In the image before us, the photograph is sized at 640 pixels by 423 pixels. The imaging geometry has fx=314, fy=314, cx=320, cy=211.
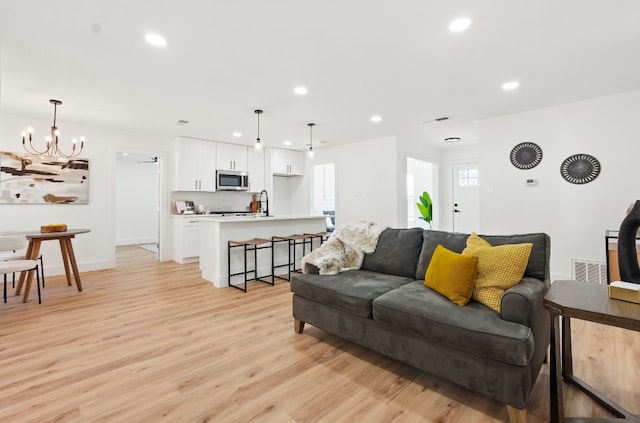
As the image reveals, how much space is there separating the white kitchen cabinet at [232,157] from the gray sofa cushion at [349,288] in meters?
4.45

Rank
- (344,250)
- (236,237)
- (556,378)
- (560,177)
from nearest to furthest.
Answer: (556,378) < (344,250) < (560,177) < (236,237)

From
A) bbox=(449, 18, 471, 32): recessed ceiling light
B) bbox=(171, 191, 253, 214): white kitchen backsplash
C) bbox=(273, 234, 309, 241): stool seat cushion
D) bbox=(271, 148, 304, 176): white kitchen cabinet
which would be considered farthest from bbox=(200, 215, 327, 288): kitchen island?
bbox=(449, 18, 471, 32): recessed ceiling light

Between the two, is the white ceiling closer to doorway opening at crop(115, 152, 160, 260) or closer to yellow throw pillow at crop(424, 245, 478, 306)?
yellow throw pillow at crop(424, 245, 478, 306)

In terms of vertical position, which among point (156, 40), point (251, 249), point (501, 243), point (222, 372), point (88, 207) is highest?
point (156, 40)

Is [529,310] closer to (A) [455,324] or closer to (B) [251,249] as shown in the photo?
(A) [455,324]

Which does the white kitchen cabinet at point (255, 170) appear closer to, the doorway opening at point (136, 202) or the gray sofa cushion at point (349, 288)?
the doorway opening at point (136, 202)

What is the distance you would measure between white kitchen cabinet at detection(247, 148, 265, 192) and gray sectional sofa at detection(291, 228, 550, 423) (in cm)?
464

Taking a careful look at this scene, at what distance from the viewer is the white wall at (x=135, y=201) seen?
8.29 m

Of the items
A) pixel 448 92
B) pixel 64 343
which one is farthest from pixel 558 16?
pixel 64 343

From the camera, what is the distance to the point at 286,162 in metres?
7.36

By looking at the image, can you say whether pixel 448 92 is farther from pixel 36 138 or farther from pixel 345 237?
pixel 36 138

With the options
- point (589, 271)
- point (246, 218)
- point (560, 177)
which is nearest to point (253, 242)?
point (246, 218)

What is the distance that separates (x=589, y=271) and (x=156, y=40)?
526 cm

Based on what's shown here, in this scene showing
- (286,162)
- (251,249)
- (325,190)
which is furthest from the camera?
(325,190)
